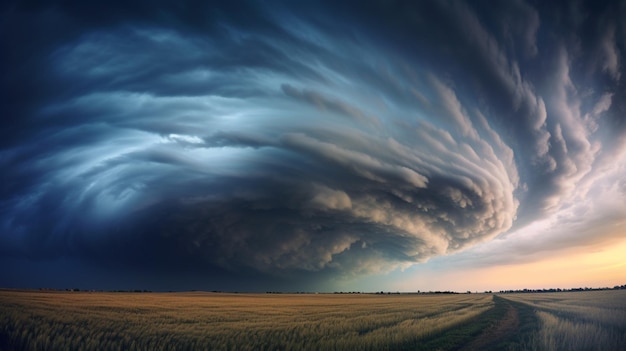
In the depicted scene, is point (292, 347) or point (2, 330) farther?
point (2, 330)

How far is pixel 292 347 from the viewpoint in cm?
1628

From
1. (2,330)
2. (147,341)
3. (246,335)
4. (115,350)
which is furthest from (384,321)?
(2,330)

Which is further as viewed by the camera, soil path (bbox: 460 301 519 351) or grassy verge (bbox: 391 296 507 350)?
soil path (bbox: 460 301 519 351)

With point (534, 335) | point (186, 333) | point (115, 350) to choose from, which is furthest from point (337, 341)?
point (534, 335)

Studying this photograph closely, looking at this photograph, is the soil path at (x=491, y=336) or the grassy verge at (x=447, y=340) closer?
the grassy verge at (x=447, y=340)

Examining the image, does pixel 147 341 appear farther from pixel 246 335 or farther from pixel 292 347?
pixel 292 347

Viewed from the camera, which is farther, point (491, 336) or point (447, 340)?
point (491, 336)

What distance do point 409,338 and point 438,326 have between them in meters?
5.65

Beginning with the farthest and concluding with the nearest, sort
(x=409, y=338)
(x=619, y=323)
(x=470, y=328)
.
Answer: (x=470, y=328) → (x=619, y=323) → (x=409, y=338)

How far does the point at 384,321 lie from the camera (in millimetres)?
27062

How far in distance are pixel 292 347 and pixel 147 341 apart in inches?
297

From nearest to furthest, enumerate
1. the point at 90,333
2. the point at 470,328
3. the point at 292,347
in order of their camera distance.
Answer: the point at 292,347 < the point at 90,333 < the point at 470,328

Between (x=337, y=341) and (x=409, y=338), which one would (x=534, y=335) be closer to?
(x=409, y=338)

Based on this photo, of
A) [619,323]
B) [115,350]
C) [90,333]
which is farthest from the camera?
[619,323]
